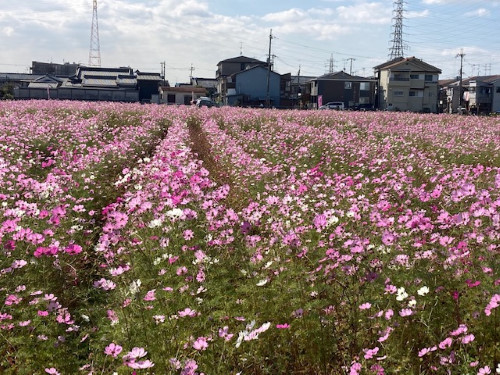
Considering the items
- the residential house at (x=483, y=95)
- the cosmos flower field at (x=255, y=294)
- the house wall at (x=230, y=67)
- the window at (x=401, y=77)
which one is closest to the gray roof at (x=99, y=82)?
the house wall at (x=230, y=67)

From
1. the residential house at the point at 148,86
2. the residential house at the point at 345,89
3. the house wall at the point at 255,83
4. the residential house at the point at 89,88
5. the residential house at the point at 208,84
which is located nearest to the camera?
the residential house at the point at 89,88

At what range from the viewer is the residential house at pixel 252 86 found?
66.4 metres

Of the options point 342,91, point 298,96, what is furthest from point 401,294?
point 298,96

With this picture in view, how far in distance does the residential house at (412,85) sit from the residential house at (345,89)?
3777 mm

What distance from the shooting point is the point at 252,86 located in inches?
2653

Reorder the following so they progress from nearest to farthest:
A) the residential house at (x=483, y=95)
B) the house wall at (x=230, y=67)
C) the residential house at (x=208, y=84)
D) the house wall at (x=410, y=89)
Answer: the house wall at (x=410, y=89) < the residential house at (x=483, y=95) < the house wall at (x=230, y=67) < the residential house at (x=208, y=84)

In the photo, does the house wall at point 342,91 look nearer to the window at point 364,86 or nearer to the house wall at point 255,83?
the window at point 364,86

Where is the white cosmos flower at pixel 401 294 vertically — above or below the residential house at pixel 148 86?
below

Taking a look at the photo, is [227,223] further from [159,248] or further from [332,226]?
[332,226]

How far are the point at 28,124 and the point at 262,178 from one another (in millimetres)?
8951

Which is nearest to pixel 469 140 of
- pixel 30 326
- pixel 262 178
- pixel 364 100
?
pixel 262 178

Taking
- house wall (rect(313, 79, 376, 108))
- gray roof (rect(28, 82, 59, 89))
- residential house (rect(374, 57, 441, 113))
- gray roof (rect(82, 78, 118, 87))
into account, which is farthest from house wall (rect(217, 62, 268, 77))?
gray roof (rect(28, 82, 59, 89))

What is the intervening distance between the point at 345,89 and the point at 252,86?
13.5 metres

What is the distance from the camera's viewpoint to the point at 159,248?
4.19 m
